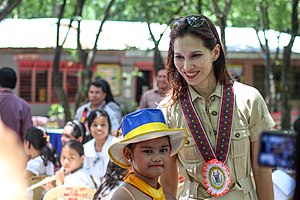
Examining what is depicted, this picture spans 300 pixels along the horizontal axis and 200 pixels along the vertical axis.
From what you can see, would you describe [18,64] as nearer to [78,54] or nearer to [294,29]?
[78,54]

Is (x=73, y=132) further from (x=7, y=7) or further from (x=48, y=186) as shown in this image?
(x=7, y=7)

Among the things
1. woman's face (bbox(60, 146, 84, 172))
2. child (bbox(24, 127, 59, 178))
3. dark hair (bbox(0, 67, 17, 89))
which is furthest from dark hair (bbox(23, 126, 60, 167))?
woman's face (bbox(60, 146, 84, 172))

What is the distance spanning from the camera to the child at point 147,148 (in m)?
2.52

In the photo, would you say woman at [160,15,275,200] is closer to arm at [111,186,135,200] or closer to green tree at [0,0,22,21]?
arm at [111,186,135,200]

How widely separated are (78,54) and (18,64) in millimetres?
7232

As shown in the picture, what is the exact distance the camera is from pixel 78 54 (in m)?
12.4

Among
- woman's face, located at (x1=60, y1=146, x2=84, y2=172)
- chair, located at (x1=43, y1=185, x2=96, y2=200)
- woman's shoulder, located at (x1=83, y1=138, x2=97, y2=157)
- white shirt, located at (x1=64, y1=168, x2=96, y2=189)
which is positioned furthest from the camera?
woman's shoulder, located at (x1=83, y1=138, x2=97, y2=157)

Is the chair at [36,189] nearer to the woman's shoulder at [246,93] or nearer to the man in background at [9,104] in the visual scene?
the man in background at [9,104]

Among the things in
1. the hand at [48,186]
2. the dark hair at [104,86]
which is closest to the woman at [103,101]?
the dark hair at [104,86]

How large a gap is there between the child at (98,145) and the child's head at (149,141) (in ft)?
9.91

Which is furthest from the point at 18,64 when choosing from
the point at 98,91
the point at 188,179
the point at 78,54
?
the point at 188,179

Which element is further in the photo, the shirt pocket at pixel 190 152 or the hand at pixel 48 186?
the hand at pixel 48 186

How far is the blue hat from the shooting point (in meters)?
2.52

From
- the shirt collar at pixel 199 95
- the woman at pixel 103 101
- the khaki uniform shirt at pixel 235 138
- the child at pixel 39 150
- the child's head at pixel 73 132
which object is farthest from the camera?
the woman at pixel 103 101
